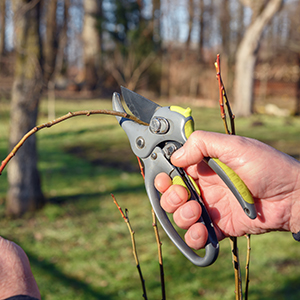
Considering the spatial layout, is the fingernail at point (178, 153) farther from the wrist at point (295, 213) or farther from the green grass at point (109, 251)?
the green grass at point (109, 251)

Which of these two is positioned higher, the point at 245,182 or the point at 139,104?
the point at 139,104

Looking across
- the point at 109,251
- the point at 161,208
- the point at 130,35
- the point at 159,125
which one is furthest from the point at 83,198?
the point at 130,35

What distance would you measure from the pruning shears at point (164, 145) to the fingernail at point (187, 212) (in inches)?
2.6

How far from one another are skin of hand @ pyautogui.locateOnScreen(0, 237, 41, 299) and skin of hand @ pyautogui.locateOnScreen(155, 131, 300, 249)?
0.76 metres

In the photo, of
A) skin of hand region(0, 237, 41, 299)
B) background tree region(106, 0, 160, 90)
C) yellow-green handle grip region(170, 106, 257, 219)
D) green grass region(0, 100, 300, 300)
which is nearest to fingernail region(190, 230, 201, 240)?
yellow-green handle grip region(170, 106, 257, 219)

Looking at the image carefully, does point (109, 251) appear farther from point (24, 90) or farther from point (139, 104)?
point (139, 104)

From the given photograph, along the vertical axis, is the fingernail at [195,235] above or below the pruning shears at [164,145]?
below

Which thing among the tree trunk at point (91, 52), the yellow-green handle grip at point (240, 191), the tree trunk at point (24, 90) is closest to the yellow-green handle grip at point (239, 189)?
the yellow-green handle grip at point (240, 191)

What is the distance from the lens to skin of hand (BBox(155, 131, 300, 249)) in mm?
1457

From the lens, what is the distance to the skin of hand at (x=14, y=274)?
952 mm

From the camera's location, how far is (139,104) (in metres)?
1.58

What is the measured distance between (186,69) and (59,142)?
1556 cm

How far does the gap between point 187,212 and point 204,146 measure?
0.37 m

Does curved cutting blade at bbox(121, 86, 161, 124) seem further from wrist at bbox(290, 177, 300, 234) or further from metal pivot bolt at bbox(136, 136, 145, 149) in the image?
wrist at bbox(290, 177, 300, 234)
